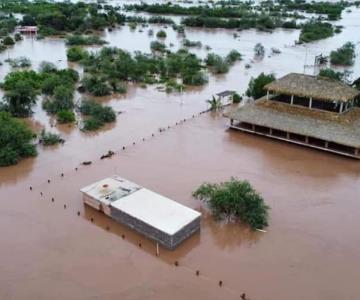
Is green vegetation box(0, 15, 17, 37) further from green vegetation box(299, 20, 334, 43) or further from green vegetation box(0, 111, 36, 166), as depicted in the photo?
green vegetation box(0, 111, 36, 166)

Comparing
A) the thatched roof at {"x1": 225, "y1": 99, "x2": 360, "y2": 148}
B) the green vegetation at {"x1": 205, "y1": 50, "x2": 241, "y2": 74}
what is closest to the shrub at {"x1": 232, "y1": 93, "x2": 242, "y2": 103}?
the thatched roof at {"x1": 225, "y1": 99, "x2": 360, "y2": 148}

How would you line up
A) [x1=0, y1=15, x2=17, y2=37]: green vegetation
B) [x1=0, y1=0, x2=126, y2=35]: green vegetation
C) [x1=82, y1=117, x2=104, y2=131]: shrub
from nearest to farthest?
1. [x1=82, y1=117, x2=104, y2=131]: shrub
2. [x1=0, y1=15, x2=17, y2=37]: green vegetation
3. [x1=0, y1=0, x2=126, y2=35]: green vegetation

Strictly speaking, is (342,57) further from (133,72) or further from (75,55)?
(75,55)

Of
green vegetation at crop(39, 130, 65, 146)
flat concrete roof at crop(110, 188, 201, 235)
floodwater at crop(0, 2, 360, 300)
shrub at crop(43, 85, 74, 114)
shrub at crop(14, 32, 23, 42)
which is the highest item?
shrub at crop(14, 32, 23, 42)

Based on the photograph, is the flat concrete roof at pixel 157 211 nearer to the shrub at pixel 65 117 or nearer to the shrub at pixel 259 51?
the shrub at pixel 65 117

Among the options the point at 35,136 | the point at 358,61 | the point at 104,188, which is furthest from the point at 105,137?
the point at 358,61

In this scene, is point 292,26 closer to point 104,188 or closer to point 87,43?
point 87,43
